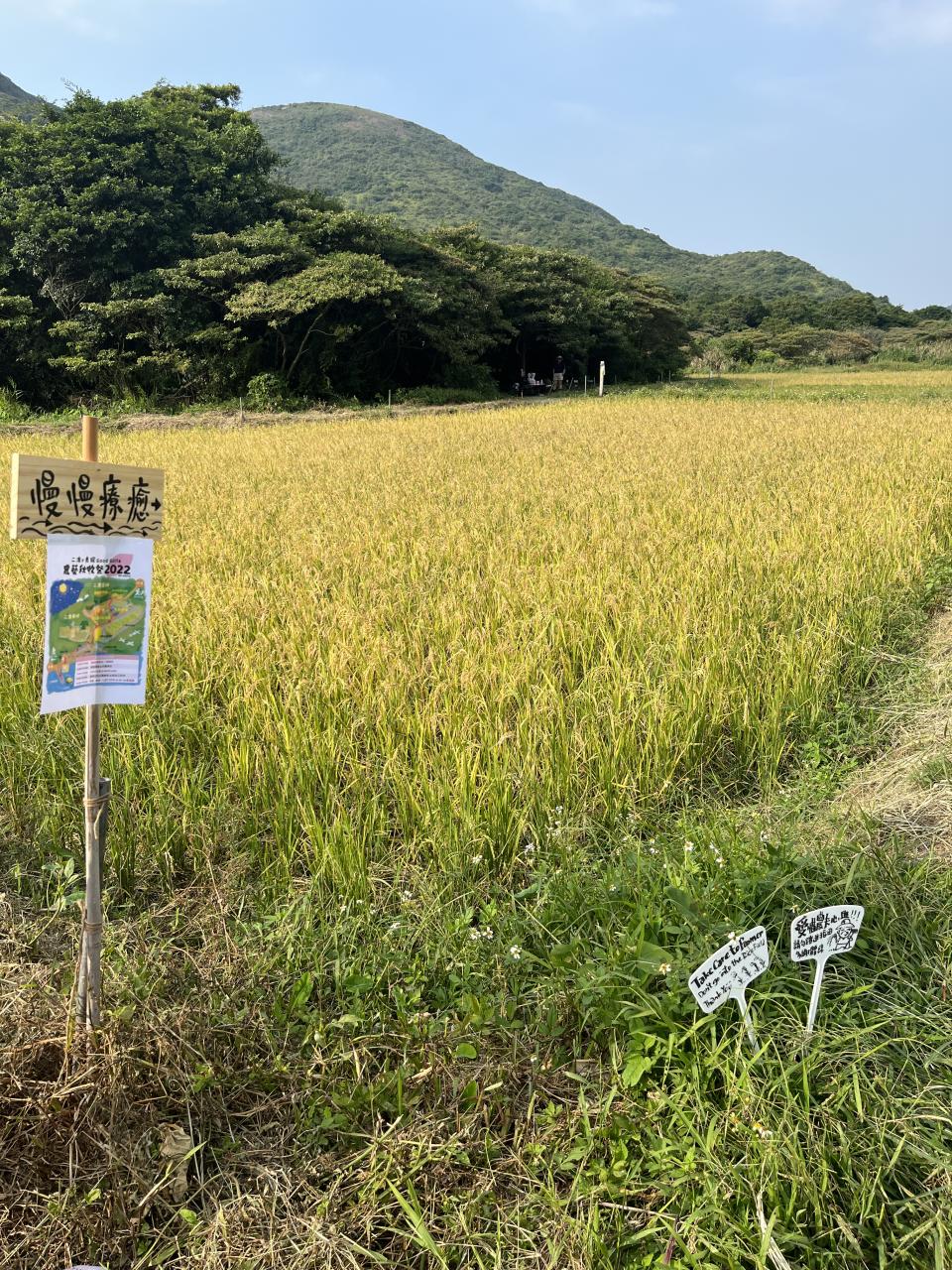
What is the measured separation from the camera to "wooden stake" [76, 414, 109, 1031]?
1.45m

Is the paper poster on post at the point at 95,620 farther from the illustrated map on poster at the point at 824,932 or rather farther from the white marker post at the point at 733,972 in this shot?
the illustrated map on poster at the point at 824,932

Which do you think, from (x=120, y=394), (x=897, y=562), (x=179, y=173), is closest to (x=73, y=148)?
(x=179, y=173)

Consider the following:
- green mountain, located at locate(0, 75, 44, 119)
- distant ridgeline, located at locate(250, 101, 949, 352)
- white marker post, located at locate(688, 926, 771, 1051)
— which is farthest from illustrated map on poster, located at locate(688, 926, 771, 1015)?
green mountain, located at locate(0, 75, 44, 119)

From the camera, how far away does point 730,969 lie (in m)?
1.35

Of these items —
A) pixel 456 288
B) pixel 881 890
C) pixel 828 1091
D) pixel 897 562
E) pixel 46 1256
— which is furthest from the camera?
pixel 456 288

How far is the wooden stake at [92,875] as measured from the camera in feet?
4.77

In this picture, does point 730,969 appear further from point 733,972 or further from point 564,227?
point 564,227

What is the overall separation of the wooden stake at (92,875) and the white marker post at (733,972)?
1.06 metres

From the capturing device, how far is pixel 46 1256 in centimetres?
122

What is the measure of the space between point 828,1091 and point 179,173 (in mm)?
20348

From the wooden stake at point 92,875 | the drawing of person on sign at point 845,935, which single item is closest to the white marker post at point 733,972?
the drawing of person on sign at point 845,935

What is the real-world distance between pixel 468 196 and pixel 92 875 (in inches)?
2993

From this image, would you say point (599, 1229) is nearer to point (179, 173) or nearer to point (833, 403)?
point (833, 403)

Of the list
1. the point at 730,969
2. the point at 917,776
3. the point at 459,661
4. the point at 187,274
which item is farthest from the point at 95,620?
the point at 187,274
